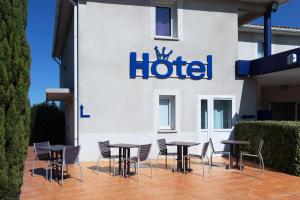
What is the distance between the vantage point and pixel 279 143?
31.6 ft

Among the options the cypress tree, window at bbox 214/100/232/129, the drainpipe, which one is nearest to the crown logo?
window at bbox 214/100/232/129

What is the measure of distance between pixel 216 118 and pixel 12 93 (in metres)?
8.96

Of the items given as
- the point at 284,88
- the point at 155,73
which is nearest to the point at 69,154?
the point at 155,73

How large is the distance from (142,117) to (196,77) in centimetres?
237

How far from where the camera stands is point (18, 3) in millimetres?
4957

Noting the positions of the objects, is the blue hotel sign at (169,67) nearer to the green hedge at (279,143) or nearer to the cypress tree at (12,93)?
the green hedge at (279,143)

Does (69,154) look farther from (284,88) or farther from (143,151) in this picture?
(284,88)

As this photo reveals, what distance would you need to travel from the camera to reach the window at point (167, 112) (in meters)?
12.2

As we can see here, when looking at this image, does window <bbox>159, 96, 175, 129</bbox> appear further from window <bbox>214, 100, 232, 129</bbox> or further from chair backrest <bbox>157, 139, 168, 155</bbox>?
chair backrest <bbox>157, 139, 168, 155</bbox>

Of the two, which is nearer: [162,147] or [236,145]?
[162,147]

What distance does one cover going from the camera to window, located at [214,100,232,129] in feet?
41.7

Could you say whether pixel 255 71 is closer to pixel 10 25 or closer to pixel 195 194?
pixel 195 194

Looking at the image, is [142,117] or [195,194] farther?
[142,117]

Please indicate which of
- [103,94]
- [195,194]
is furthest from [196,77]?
[195,194]
